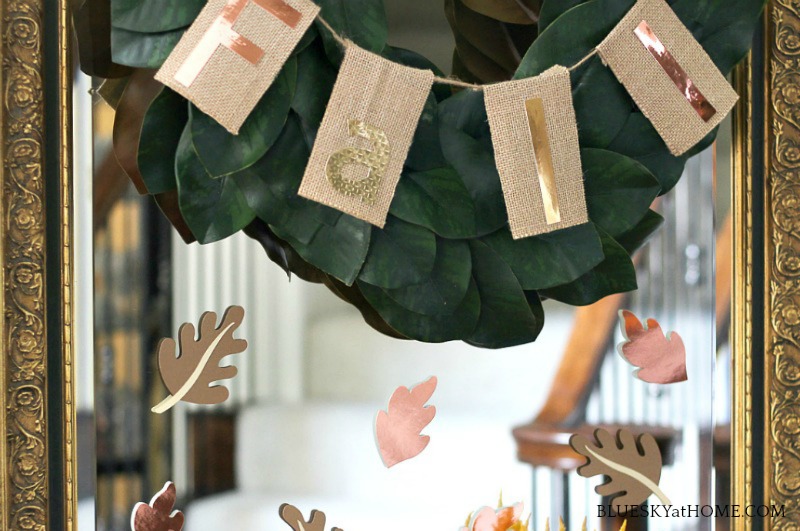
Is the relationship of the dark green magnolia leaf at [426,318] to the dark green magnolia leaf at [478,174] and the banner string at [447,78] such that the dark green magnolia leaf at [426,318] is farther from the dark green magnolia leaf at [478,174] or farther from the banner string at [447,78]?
the banner string at [447,78]

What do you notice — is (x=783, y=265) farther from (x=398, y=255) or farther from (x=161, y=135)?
(x=161, y=135)

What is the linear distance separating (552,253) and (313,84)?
0.76 feet

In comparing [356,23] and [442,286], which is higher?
[356,23]

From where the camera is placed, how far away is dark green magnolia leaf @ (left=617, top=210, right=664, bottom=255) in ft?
2.20

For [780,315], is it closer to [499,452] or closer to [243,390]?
[499,452]

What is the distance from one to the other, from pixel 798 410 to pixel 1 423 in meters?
0.70

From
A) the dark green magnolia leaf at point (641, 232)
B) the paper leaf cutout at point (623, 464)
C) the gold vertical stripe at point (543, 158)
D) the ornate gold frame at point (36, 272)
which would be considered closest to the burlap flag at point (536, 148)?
the gold vertical stripe at point (543, 158)

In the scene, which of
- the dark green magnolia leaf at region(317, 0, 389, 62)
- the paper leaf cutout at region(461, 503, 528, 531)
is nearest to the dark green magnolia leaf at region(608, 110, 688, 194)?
the dark green magnolia leaf at region(317, 0, 389, 62)

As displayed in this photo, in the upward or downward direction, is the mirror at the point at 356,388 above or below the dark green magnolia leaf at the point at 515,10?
below

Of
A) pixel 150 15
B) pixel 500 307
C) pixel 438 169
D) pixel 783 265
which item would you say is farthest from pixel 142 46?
pixel 783 265

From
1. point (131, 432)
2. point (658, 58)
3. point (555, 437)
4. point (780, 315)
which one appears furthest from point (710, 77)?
point (131, 432)

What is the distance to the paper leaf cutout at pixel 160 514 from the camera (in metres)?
0.62

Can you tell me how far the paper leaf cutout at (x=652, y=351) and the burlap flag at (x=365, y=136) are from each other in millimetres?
272

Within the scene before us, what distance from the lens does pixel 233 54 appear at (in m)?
0.53
